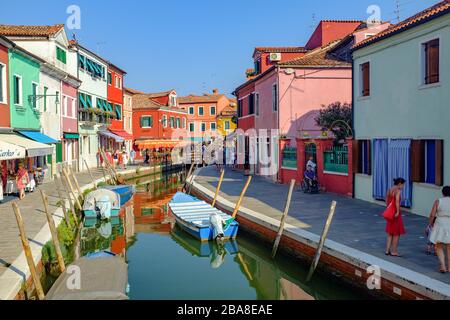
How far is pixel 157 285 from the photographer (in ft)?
35.1

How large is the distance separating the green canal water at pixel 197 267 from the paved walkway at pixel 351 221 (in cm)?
110

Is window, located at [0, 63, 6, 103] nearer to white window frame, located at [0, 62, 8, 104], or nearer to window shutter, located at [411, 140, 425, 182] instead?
white window frame, located at [0, 62, 8, 104]

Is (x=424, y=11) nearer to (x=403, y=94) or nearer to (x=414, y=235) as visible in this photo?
(x=403, y=94)

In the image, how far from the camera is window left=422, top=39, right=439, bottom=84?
12702 millimetres

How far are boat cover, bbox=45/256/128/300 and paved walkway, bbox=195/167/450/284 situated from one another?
4.73m

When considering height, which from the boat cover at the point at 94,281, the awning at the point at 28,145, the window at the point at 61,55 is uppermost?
the window at the point at 61,55

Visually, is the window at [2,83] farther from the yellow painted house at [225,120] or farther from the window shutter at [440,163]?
the yellow painted house at [225,120]

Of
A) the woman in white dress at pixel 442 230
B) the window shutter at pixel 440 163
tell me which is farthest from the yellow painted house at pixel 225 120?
the woman in white dress at pixel 442 230

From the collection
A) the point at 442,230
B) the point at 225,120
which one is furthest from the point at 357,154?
the point at 225,120

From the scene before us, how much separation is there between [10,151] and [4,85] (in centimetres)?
420

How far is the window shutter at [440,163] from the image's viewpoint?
12.2 metres

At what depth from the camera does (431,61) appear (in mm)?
12906

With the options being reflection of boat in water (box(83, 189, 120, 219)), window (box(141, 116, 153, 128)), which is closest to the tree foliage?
reflection of boat in water (box(83, 189, 120, 219))
